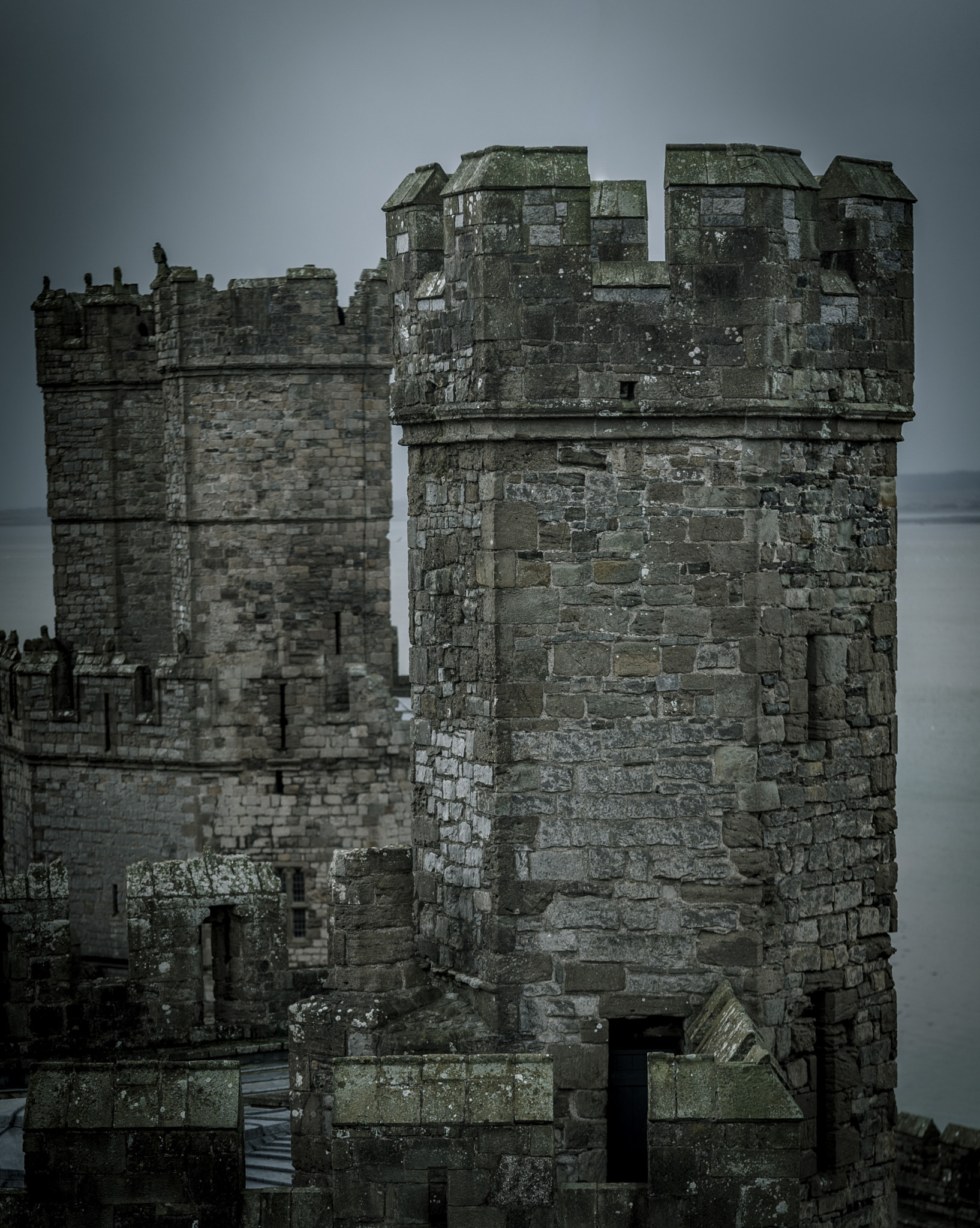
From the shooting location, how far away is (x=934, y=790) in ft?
136

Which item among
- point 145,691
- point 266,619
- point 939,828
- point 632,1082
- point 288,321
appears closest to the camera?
point 632,1082

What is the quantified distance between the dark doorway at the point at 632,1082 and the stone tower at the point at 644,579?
0.08ft

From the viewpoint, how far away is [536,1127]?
9.12 metres

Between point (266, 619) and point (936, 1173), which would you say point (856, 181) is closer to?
point (936, 1173)

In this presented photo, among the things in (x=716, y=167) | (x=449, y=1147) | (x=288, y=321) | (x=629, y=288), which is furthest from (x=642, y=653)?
(x=288, y=321)

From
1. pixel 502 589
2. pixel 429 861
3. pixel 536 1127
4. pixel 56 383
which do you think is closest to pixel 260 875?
pixel 429 861

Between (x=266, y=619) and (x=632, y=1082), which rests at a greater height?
(x=266, y=619)

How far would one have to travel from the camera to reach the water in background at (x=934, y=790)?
32250 millimetres

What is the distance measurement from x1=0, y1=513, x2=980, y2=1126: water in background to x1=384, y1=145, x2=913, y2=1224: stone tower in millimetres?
16431

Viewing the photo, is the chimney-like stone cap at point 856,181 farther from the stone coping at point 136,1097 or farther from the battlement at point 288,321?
the battlement at point 288,321

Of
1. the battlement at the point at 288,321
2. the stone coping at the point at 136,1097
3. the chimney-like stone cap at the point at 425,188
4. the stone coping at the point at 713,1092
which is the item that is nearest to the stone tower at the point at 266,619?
the battlement at the point at 288,321

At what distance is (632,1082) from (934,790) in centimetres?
3195

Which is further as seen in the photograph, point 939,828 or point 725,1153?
point 939,828

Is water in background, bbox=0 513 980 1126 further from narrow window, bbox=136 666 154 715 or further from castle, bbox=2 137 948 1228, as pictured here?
castle, bbox=2 137 948 1228
